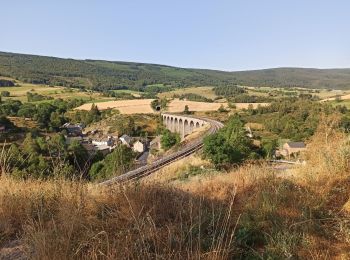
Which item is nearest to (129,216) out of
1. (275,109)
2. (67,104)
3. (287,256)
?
(287,256)

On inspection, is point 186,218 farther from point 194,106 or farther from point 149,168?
point 194,106

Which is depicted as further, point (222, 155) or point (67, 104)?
point (67, 104)

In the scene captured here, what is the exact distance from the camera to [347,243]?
3.46m

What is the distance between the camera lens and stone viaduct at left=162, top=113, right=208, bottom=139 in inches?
3123

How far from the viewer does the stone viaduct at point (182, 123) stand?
7931cm

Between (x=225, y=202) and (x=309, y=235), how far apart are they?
1331 millimetres

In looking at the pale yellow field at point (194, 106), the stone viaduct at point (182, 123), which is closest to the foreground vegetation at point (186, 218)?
the stone viaduct at point (182, 123)

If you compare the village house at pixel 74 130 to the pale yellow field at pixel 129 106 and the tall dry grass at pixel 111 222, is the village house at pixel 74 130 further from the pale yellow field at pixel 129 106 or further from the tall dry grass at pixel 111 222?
the tall dry grass at pixel 111 222

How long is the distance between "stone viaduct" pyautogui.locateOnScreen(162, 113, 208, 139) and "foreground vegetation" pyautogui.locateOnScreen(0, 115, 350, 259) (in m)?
69.4

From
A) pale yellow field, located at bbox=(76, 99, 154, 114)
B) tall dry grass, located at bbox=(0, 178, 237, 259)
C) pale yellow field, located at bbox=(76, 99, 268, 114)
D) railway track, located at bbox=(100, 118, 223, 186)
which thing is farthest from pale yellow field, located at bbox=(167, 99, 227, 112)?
tall dry grass, located at bbox=(0, 178, 237, 259)

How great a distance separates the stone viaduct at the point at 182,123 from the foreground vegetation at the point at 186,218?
6942 centimetres

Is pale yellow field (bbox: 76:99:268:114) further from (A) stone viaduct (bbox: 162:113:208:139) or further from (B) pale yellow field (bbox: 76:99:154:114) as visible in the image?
(A) stone viaduct (bbox: 162:113:208:139)

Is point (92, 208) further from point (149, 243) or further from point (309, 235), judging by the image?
point (309, 235)

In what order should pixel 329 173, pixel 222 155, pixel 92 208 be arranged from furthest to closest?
pixel 222 155
pixel 329 173
pixel 92 208
